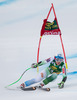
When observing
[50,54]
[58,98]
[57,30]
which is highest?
[57,30]

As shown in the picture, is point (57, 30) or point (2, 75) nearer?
point (57, 30)

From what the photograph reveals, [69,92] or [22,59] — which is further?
[22,59]

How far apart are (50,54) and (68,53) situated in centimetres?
14

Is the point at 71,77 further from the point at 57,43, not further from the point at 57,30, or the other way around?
the point at 57,43

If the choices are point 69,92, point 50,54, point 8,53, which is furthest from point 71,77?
point 8,53

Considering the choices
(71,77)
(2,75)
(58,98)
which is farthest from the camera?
(2,75)

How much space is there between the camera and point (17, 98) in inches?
60.0

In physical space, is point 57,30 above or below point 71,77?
above

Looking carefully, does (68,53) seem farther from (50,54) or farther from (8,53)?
(8,53)

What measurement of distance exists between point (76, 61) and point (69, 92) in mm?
629

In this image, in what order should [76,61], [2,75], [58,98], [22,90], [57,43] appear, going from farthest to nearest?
1. [57,43]
2. [76,61]
3. [2,75]
4. [22,90]
5. [58,98]

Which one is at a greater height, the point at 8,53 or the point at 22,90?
the point at 8,53

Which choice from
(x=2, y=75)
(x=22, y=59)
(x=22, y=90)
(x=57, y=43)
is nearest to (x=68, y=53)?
(x=57, y=43)

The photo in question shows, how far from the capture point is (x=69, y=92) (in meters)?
1.57
